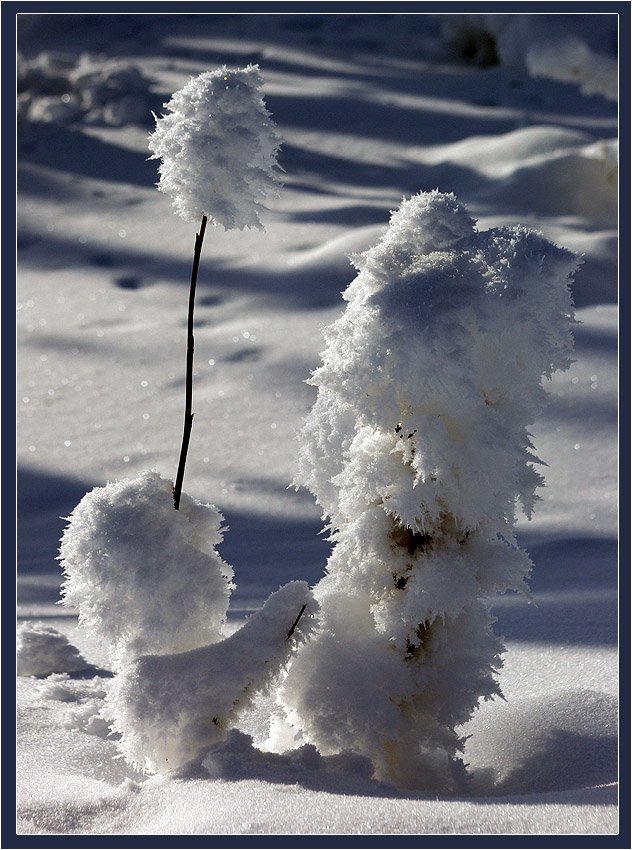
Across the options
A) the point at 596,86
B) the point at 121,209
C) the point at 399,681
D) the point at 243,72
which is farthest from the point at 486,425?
the point at 596,86

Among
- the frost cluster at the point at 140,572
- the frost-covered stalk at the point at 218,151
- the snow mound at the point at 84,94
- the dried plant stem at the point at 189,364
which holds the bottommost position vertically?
the frost cluster at the point at 140,572

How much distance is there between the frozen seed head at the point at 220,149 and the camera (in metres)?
1.89

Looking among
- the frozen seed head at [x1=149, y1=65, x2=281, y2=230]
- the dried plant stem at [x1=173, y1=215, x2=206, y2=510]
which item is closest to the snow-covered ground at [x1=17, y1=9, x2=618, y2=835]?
the dried plant stem at [x1=173, y1=215, x2=206, y2=510]

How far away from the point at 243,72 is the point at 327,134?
596cm

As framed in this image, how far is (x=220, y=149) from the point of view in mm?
1892

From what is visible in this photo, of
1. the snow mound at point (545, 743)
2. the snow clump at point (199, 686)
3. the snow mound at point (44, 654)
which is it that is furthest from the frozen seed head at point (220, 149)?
the snow mound at point (44, 654)

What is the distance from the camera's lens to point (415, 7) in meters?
9.33

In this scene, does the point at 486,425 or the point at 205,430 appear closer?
the point at 486,425

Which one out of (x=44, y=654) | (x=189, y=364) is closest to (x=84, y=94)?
(x=44, y=654)

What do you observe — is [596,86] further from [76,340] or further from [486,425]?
[486,425]

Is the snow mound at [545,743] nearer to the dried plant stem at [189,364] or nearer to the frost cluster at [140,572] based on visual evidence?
the frost cluster at [140,572]

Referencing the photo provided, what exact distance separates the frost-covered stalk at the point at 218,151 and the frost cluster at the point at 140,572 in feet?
0.77

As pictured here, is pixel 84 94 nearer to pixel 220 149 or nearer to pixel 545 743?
pixel 220 149

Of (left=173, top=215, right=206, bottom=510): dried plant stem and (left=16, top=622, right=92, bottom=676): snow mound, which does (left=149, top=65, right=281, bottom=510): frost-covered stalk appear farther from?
(left=16, top=622, right=92, bottom=676): snow mound
